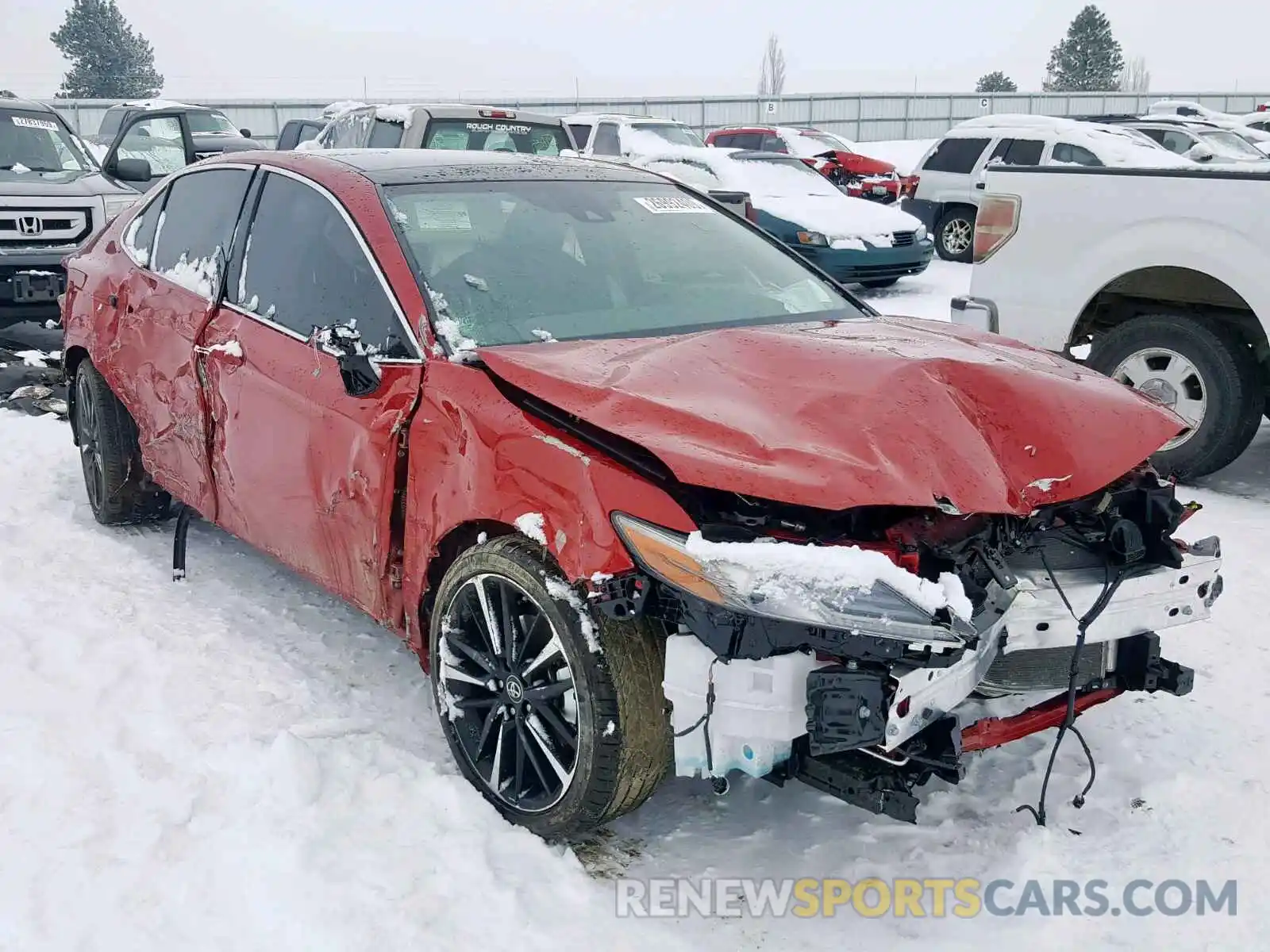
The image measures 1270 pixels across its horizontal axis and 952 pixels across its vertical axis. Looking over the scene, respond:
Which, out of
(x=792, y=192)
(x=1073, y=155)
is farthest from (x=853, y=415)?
(x=1073, y=155)

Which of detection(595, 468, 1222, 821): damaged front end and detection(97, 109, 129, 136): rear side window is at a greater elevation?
detection(97, 109, 129, 136): rear side window

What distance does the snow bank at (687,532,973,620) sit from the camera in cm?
240

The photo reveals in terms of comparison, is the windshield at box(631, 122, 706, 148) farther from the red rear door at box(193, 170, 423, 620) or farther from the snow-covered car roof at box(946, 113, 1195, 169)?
the red rear door at box(193, 170, 423, 620)

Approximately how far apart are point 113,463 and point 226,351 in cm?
145

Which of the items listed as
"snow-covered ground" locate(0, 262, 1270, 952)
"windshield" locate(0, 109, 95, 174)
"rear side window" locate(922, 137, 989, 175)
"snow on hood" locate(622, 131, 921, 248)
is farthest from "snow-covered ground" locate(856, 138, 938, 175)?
"snow-covered ground" locate(0, 262, 1270, 952)

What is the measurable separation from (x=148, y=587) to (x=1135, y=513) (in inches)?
142

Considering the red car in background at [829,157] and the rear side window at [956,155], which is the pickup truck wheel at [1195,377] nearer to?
the rear side window at [956,155]

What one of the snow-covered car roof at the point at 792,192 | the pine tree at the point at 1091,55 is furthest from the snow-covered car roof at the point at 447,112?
the pine tree at the point at 1091,55

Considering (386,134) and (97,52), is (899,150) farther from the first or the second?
(97,52)

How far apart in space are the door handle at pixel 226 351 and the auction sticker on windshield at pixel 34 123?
25.5 ft

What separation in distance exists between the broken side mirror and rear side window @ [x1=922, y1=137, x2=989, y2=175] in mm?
12808

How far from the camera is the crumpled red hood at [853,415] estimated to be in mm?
2512

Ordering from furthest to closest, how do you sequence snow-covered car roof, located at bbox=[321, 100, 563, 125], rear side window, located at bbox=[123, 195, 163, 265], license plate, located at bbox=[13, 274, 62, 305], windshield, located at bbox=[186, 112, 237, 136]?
windshield, located at bbox=[186, 112, 237, 136] → snow-covered car roof, located at bbox=[321, 100, 563, 125] → license plate, located at bbox=[13, 274, 62, 305] → rear side window, located at bbox=[123, 195, 163, 265]

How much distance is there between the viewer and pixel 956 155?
14781 mm
